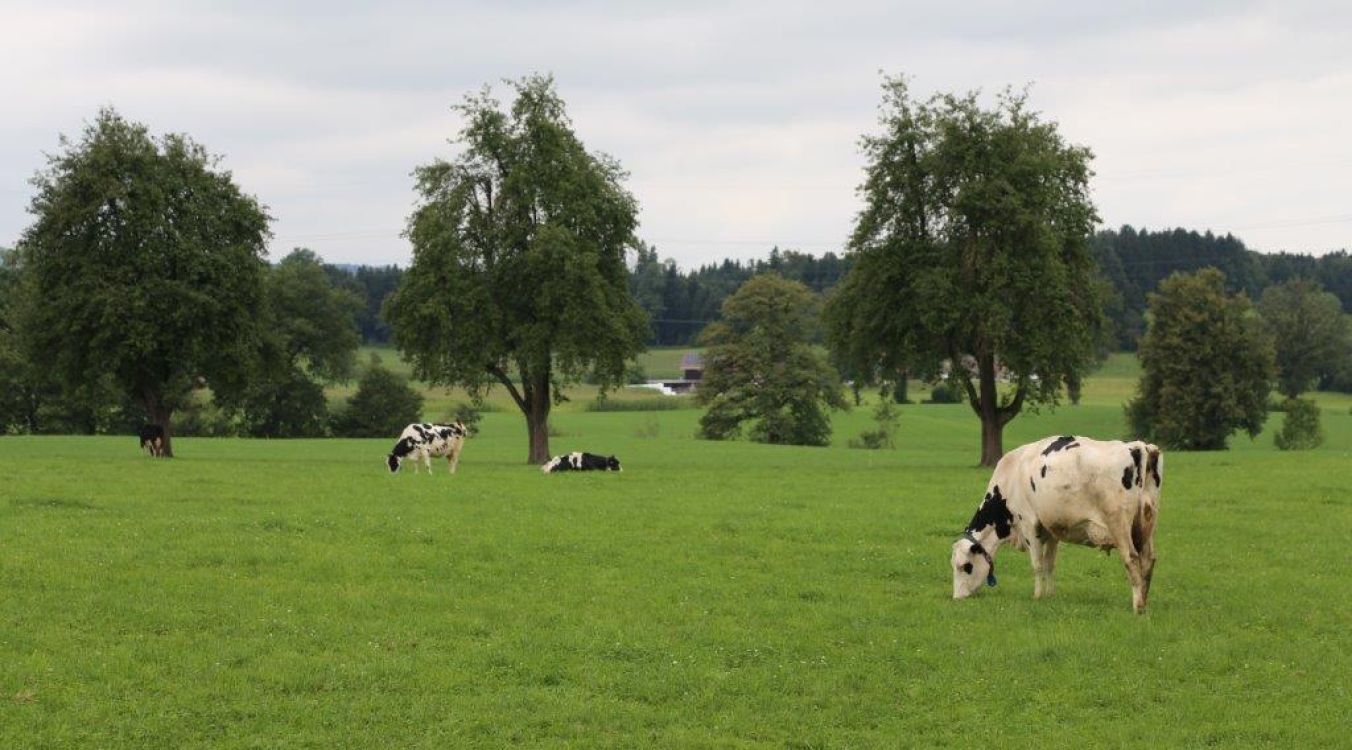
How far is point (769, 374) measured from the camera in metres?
90.4

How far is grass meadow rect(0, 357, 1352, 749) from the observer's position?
12.5 m

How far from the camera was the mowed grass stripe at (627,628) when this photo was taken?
12570 millimetres

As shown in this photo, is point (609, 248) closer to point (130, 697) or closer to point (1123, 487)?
point (1123, 487)

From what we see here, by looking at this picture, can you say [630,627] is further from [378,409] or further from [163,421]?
[378,409]

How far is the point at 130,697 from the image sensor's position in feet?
43.2

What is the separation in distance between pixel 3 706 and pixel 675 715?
22.1 feet

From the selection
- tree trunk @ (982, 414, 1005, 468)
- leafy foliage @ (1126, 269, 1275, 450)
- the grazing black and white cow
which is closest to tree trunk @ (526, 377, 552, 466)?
the grazing black and white cow

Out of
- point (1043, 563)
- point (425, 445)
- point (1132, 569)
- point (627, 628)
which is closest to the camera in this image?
point (627, 628)

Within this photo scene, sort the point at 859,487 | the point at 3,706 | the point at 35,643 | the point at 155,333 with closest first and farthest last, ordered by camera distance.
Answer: the point at 3,706
the point at 35,643
the point at 859,487
the point at 155,333

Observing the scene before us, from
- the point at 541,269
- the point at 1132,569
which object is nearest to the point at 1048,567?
the point at 1132,569

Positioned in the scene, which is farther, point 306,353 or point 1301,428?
point 306,353

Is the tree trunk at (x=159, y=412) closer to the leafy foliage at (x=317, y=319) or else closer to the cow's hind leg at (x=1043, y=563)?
the cow's hind leg at (x=1043, y=563)

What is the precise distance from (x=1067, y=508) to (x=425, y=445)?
2774 cm

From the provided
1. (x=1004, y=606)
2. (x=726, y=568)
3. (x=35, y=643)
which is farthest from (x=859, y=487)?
(x=35, y=643)
